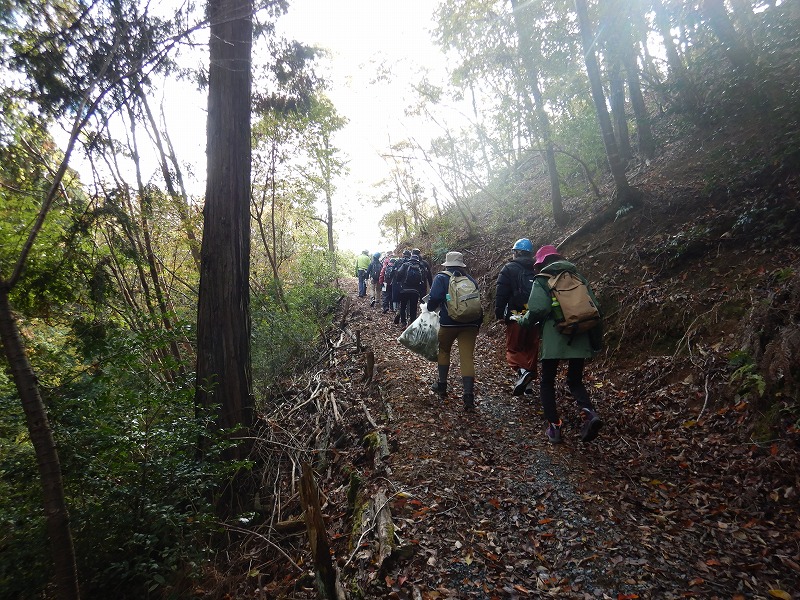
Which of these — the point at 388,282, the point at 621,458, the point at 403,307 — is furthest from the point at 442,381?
the point at 388,282

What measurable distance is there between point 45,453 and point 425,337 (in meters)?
4.72

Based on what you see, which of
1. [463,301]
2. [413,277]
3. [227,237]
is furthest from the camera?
[413,277]

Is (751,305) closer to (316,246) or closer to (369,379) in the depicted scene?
(369,379)

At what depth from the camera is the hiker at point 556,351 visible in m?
4.60

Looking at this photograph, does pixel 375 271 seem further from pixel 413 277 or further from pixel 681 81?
A: pixel 681 81

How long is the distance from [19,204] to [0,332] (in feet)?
12.5

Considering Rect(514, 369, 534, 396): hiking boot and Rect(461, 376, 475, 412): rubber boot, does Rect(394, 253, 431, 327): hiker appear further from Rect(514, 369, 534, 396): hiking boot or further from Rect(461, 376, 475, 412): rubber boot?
Rect(461, 376, 475, 412): rubber boot

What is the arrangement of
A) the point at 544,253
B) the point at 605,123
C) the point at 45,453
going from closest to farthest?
1. the point at 45,453
2. the point at 544,253
3. the point at 605,123

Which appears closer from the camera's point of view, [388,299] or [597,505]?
[597,505]

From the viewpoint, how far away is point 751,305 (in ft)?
16.7

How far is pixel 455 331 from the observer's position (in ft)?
19.6

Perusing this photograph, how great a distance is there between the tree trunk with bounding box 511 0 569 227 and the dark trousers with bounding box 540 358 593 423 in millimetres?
7890

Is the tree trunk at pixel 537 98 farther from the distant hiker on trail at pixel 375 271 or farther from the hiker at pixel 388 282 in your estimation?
the distant hiker on trail at pixel 375 271

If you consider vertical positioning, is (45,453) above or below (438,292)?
below
